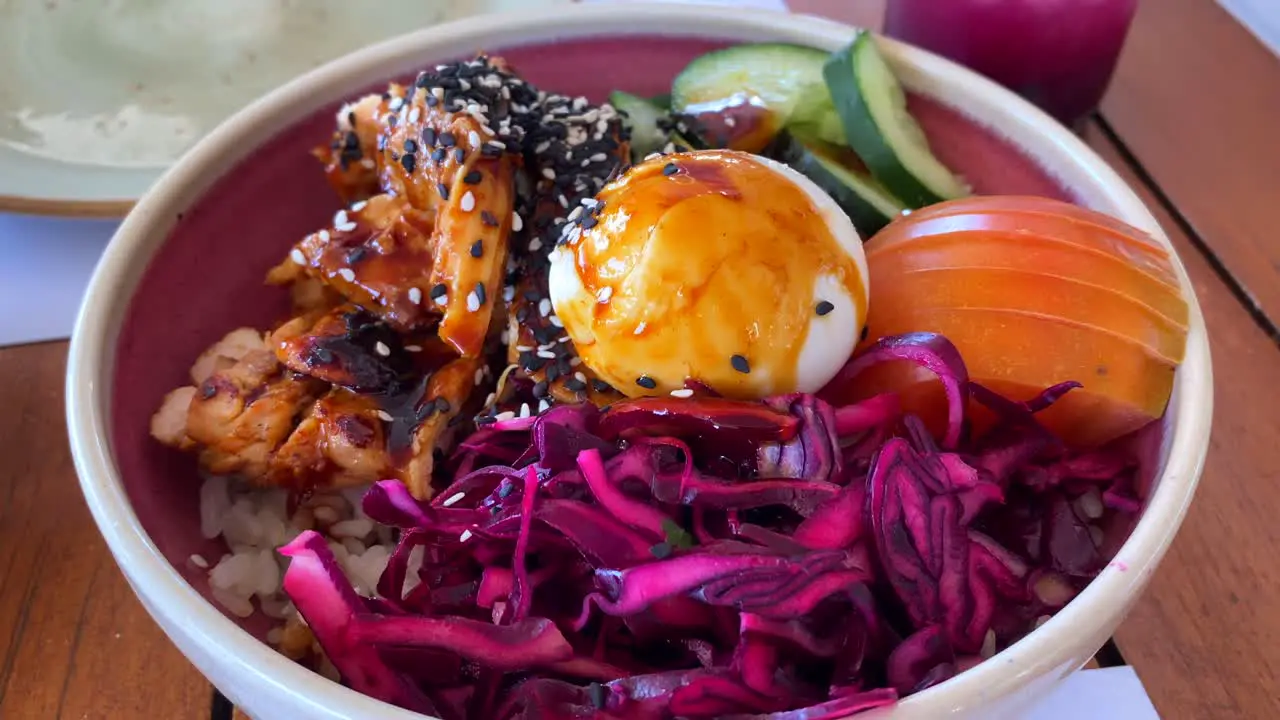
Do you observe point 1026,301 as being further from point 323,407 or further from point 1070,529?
point 323,407

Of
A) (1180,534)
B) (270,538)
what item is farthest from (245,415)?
(1180,534)

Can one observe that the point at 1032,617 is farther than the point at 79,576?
No

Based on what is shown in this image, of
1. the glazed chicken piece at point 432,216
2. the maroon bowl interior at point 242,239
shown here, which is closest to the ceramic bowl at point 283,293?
the maroon bowl interior at point 242,239

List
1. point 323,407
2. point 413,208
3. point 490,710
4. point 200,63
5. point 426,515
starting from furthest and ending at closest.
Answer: point 200,63, point 413,208, point 323,407, point 426,515, point 490,710

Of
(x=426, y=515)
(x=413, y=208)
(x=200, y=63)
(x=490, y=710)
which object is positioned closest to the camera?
(x=490, y=710)

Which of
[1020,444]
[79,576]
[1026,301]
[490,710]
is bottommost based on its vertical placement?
[79,576]

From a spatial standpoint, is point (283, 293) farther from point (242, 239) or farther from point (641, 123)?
point (641, 123)

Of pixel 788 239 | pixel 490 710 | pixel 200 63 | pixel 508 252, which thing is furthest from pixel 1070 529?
pixel 200 63
